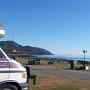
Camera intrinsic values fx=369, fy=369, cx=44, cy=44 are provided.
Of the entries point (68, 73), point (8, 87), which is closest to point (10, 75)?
point (8, 87)

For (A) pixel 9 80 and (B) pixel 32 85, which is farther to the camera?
(B) pixel 32 85

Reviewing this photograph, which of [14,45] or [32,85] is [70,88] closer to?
[32,85]

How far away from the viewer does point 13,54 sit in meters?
12.7

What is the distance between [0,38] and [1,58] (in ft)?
2.89

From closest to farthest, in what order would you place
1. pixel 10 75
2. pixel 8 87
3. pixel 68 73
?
pixel 10 75, pixel 8 87, pixel 68 73

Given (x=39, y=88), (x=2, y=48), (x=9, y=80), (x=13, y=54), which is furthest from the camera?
(x=39, y=88)

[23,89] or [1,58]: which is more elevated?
[1,58]

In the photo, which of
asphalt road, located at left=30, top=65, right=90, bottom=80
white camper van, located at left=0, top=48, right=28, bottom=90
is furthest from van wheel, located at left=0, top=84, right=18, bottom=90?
asphalt road, located at left=30, top=65, right=90, bottom=80

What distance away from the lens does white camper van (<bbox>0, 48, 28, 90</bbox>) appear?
35.8 feet

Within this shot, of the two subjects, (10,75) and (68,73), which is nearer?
(10,75)

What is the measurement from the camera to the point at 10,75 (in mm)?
11031

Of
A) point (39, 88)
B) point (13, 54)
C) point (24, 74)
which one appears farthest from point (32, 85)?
point (24, 74)

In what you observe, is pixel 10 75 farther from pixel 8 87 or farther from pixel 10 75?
pixel 8 87

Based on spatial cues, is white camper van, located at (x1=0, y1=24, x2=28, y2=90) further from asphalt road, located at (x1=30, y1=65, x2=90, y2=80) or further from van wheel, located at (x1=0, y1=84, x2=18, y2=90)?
asphalt road, located at (x1=30, y1=65, x2=90, y2=80)
